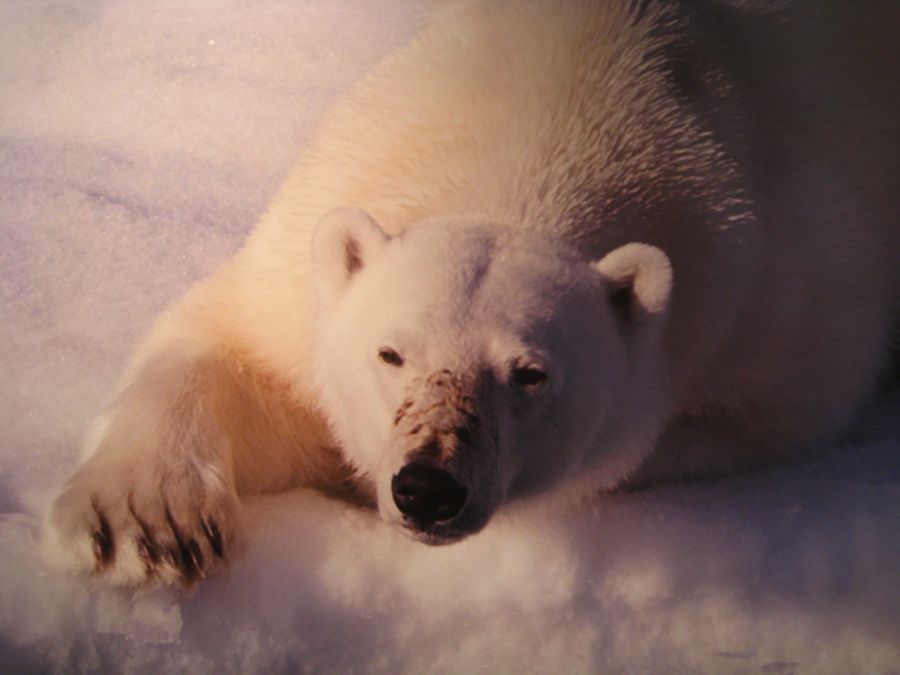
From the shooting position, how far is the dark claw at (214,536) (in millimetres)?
2029

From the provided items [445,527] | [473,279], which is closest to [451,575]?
[445,527]

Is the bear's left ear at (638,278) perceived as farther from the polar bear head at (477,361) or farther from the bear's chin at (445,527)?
the bear's chin at (445,527)

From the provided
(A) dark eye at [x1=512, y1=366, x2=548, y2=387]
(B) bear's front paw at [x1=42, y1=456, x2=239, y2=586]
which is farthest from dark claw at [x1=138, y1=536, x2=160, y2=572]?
(A) dark eye at [x1=512, y1=366, x2=548, y2=387]

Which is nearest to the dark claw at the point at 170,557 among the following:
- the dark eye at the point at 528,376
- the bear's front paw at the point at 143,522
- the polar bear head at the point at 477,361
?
the bear's front paw at the point at 143,522

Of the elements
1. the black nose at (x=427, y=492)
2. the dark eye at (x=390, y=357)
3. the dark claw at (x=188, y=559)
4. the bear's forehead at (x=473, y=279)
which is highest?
the bear's forehead at (x=473, y=279)

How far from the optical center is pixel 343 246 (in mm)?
2115

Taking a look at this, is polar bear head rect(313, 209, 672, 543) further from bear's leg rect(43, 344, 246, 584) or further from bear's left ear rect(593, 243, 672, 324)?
bear's leg rect(43, 344, 246, 584)

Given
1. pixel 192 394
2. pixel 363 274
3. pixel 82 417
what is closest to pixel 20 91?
pixel 82 417

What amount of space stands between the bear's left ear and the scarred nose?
0.53 metres

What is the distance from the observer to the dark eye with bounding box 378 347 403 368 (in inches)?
75.1

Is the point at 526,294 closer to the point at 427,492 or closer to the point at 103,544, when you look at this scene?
the point at 427,492

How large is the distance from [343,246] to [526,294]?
0.39m

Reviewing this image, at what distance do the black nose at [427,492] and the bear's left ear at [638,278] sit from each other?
1.75 ft

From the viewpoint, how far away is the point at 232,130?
3.95 metres
